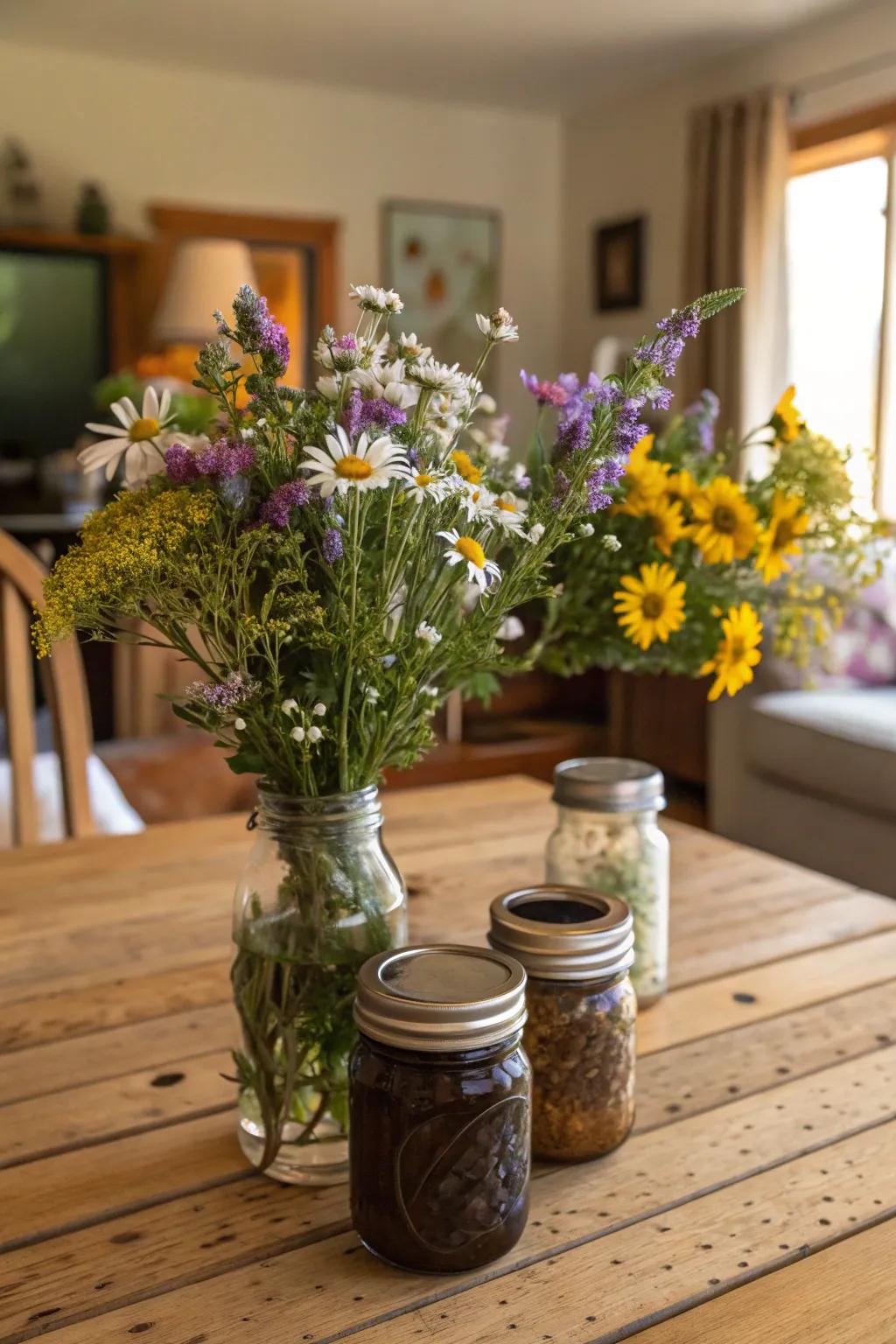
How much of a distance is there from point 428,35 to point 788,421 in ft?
15.0

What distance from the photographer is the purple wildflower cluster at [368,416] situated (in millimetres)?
646

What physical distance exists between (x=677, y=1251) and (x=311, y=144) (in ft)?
18.9

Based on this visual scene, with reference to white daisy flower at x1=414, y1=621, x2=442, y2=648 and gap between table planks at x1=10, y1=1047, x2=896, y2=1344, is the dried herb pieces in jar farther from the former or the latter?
white daisy flower at x1=414, y1=621, x2=442, y2=648

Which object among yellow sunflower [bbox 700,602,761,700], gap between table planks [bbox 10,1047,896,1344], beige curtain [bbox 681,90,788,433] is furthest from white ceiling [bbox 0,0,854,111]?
gap between table planks [bbox 10,1047,896,1344]

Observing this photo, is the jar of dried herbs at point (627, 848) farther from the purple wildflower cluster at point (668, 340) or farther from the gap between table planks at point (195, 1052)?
the purple wildflower cluster at point (668, 340)

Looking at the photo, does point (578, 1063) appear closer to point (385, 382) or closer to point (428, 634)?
point (428, 634)

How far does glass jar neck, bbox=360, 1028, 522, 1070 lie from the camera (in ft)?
2.01

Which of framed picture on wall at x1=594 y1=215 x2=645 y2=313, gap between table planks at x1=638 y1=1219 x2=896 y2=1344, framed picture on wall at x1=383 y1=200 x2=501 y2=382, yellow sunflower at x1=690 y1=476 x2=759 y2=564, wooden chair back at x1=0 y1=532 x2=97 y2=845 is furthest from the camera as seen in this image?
framed picture on wall at x1=383 y1=200 x2=501 y2=382

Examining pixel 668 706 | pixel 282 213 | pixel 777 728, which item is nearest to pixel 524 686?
pixel 668 706

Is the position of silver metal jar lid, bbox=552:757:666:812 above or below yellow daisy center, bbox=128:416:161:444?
below

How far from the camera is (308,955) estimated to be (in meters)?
0.72

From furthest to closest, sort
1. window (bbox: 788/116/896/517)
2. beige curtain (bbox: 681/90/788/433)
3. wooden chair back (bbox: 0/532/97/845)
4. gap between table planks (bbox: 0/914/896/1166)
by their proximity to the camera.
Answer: beige curtain (bbox: 681/90/788/433) → window (bbox: 788/116/896/517) → wooden chair back (bbox: 0/532/97/845) → gap between table planks (bbox: 0/914/896/1166)

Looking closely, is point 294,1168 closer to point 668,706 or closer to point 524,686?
point 668,706

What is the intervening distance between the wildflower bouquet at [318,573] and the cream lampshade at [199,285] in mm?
4435
